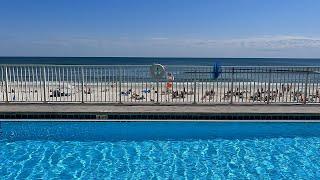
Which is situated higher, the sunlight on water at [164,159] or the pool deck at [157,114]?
the pool deck at [157,114]

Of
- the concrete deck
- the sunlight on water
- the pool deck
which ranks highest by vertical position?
the concrete deck

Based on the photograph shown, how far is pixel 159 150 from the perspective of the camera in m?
6.34

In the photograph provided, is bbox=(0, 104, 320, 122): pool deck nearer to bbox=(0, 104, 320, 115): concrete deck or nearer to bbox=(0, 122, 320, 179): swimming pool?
bbox=(0, 104, 320, 115): concrete deck

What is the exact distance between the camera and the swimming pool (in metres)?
5.36

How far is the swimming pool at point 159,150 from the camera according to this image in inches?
211

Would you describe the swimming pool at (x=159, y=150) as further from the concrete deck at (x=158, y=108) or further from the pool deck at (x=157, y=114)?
the concrete deck at (x=158, y=108)

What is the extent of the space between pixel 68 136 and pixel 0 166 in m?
1.64

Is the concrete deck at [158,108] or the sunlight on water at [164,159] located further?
the concrete deck at [158,108]

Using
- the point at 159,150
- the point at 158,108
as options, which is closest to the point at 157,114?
the point at 158,108

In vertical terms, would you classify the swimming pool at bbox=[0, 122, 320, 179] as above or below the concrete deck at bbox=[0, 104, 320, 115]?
below

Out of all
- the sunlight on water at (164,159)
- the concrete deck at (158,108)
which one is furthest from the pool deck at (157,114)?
the sunlight on water at (164,159)

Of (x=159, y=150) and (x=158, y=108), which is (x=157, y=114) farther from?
(x=159, y=150)

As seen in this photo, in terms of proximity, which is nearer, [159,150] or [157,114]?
[159,150]

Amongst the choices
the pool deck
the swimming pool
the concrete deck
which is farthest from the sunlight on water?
the concrete deck
